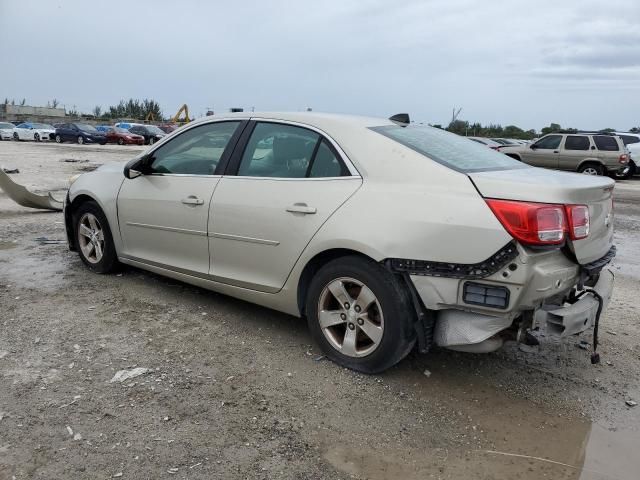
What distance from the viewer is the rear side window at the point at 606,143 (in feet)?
60.3

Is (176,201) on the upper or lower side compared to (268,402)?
upper

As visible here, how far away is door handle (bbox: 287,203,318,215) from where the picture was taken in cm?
362

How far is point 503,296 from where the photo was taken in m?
3.00

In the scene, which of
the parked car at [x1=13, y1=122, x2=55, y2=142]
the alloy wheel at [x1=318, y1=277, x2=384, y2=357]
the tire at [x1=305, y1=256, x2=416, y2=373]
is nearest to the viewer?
the tire at [x1=305, y1=256, x2=416, y2=373]

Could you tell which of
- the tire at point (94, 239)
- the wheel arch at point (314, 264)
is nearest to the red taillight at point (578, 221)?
the wheel arch at point (314, 264)

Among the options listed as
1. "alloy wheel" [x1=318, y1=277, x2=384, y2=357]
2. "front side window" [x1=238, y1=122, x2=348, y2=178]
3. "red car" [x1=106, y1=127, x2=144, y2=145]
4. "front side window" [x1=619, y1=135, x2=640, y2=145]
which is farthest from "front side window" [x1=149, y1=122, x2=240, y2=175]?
"red car" [x1=106, y1=127, x2=144, y2=145]

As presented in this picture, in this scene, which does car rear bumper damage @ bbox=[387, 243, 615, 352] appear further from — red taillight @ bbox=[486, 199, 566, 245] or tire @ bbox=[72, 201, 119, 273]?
tire @ bbox=[72, 201, 119, 273]

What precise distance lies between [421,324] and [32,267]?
14.0 feet

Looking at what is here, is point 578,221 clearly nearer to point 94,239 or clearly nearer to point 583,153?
point 94,239

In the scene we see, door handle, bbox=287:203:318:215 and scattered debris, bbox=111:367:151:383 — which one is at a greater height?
door handle, bbox=287:203:318:215

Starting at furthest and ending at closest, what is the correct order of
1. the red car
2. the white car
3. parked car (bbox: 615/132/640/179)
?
the red car → parked car (bbox: 615/132/640/179) → the white car

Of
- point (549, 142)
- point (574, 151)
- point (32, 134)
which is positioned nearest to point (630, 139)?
point (574, 151)

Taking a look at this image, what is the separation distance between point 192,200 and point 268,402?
176 cm

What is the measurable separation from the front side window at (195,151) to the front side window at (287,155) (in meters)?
0.30
